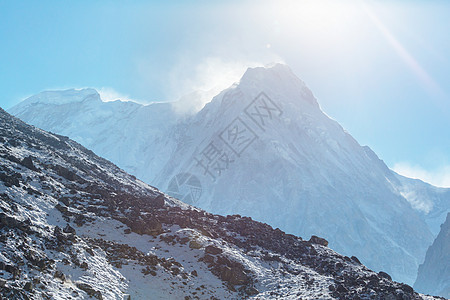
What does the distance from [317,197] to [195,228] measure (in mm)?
161163

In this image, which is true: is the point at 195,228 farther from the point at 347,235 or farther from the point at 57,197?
the point at 347,235

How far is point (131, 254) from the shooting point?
95.0ft

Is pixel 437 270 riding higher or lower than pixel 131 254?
higher

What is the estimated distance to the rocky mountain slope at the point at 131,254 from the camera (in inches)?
814

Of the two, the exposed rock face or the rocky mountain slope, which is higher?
the exposed rock face

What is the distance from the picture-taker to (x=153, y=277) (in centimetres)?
2653

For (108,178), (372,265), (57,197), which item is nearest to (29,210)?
(57,197)

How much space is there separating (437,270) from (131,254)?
215353 mm

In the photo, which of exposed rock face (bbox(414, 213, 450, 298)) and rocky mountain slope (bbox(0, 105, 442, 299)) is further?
exposed rock face (bbox(414, 213, 450, 298))

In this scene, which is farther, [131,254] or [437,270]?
[437,270]

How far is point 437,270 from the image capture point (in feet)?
626

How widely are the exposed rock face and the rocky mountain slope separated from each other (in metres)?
182

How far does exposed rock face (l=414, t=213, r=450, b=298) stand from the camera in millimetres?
185000

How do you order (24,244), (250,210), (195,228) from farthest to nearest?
1. (250,210)
2. (195,228)
3. (24,244)
